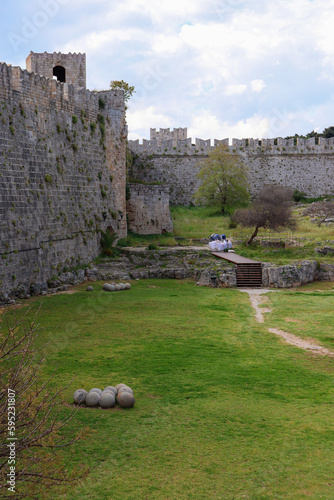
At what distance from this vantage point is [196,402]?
8195 mm

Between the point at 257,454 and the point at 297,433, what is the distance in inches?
37.0

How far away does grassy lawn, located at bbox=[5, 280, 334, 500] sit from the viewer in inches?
233

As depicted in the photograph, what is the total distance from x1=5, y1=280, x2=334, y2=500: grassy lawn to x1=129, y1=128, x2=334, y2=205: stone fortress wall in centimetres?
2956

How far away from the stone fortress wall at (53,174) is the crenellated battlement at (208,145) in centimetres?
1856

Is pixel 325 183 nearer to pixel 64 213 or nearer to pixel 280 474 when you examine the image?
pixel 64 213

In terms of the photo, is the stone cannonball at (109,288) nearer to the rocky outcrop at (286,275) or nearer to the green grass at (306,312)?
the green grass at (306,312)

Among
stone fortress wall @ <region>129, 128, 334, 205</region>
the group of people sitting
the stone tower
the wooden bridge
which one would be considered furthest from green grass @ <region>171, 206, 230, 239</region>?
the stone tower

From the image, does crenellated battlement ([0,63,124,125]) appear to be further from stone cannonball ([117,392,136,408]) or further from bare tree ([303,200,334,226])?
bare tree ([303,200,334,226])

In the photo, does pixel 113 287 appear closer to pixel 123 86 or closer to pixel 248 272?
pixel 248 272

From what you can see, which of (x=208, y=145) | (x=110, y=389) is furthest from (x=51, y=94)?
(x=208, y=145)

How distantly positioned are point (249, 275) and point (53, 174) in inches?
A: 344

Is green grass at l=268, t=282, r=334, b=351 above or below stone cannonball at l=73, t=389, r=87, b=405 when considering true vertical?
below

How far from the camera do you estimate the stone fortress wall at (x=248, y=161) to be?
43.9 metres

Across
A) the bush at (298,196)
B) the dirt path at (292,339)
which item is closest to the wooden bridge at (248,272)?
the dirt path at (292,339)
